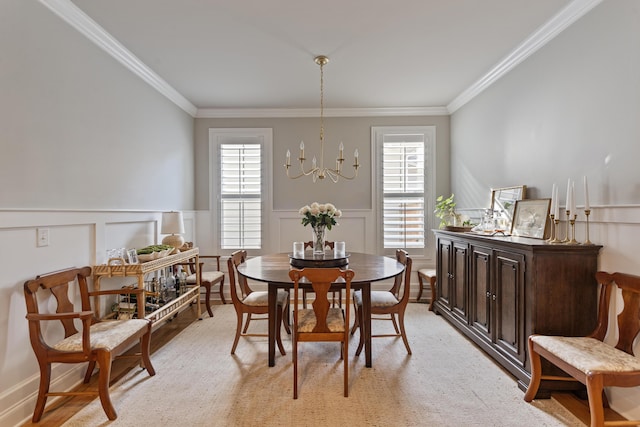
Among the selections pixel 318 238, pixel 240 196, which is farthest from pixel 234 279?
pixel 240 196

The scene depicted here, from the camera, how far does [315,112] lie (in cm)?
478

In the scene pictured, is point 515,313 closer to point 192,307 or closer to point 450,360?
point 450,360

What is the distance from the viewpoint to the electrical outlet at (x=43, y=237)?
2172 mm

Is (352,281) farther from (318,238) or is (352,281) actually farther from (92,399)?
(92,399)

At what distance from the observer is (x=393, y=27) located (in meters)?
2.67

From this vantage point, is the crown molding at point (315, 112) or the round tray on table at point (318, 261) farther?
the crown molding at point (315, 112)

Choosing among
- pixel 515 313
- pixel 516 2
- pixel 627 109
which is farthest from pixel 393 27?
pixel 515 313

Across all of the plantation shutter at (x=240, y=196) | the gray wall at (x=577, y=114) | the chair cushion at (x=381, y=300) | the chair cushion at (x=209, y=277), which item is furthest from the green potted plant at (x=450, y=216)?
the chair cushion at (x=209, y=277)

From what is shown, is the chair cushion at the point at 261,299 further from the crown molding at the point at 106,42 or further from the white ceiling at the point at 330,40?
the crown molding at the point at 106,42

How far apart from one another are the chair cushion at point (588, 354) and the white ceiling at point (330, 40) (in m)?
2.36

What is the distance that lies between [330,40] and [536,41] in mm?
1810

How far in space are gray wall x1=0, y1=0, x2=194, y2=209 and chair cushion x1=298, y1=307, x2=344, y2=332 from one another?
2.00m

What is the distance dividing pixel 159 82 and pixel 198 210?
188 cm

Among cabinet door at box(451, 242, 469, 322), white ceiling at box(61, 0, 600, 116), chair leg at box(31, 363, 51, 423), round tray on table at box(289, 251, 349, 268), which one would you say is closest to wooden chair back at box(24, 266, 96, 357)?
chair leg at box(31, 363, 51, 423)
